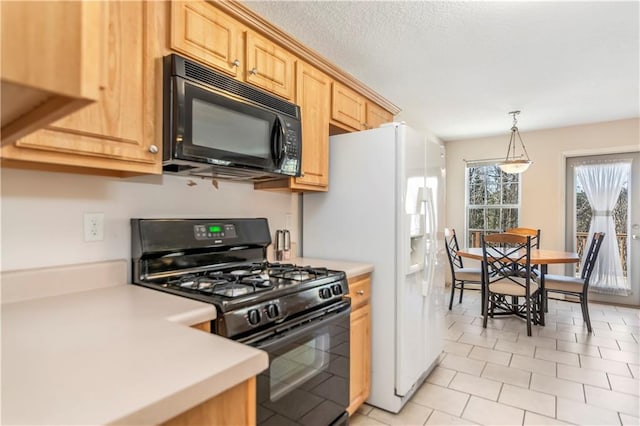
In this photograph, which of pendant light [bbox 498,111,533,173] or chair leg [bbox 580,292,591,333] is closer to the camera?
chair leg [bbox 580,292,591,333]

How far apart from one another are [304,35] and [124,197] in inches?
57.9

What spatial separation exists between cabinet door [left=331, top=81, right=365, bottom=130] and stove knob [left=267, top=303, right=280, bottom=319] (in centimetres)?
144

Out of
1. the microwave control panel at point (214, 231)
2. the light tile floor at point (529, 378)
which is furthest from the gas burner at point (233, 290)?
the light tile floor at point (529, 378)

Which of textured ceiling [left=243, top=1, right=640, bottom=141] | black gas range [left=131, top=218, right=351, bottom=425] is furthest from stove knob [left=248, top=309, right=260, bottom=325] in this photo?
textured ceiling [left=243, top=1, right=640, bottom=141]

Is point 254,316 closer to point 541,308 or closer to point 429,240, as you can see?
point 429,240

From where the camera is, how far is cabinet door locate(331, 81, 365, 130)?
2.39 metres

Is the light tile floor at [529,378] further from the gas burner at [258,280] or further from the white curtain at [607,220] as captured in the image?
the gas burner at [258,280]

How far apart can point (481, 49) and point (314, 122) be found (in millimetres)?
1313

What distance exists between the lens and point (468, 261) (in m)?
5.46

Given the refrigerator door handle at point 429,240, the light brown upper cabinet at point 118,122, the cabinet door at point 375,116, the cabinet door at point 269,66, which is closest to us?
the light brown upper cabinet at point 118,122

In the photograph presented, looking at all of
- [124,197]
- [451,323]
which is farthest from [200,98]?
[451,323]

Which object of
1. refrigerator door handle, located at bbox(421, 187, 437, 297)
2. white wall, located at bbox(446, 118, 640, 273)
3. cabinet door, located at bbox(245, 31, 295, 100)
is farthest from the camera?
white wall, located at bbox(446, 118, 640, 273)

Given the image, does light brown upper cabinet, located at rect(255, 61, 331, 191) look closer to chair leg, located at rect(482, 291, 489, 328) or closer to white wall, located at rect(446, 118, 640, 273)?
chair leg, located at rect(482, 291, 489, 328)

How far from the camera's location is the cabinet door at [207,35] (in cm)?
143
